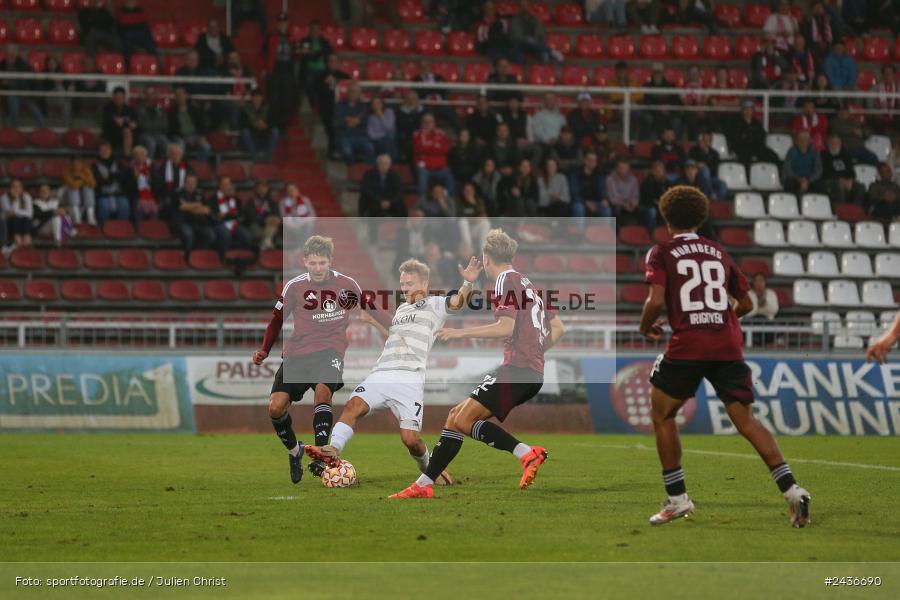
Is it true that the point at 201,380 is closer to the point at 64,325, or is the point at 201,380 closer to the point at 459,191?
the point at 64,325

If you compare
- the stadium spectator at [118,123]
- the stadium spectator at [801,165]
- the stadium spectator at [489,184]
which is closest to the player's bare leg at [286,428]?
the stadium spectator at [489,184]

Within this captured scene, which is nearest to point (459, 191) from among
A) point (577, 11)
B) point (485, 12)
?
point (485, 12)

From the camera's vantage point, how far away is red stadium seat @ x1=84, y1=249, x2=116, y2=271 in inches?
963

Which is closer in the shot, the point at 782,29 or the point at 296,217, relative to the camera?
the point at 296,217

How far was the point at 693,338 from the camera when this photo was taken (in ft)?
31.1

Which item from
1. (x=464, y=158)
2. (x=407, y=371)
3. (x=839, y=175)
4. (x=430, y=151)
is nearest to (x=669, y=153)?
(x=839, y=175)

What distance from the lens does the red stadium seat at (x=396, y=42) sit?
30.7 metres

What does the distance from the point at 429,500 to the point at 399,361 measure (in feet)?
5.75

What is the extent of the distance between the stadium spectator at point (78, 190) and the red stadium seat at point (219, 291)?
2540mm

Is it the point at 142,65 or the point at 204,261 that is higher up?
the point at 142,65

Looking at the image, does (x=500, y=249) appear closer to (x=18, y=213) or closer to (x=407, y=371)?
(x=407, y=371)

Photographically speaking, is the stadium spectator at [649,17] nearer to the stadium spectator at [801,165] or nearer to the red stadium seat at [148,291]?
the stadium spectator at [801,165]

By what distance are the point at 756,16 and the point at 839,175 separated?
21.8ft

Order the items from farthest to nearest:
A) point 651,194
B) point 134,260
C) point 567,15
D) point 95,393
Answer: point 567,15
point 651,194
point 134,260
point 95,393
